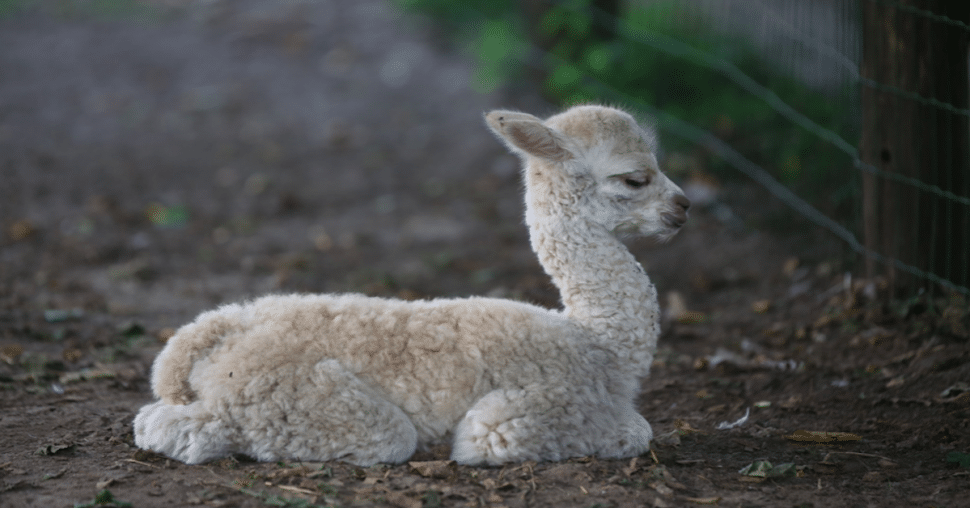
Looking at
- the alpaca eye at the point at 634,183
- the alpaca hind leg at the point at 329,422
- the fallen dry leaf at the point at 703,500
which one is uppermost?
the alpaca eye at the point at 634,183

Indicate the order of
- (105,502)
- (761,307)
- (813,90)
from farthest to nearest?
(813,90), (761,307), (105,502)

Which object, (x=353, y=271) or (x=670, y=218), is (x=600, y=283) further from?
(x=353, y=271)

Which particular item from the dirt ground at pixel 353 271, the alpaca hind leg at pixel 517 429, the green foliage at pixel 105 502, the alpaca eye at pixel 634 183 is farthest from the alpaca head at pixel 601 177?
the green foliage at pixel 105 502

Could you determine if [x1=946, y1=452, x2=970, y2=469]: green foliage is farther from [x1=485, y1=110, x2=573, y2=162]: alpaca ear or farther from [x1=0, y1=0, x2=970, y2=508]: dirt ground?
[x1=485, y1=110, x2=573, y2=162]: alpaca ear

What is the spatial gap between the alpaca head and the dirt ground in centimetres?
110

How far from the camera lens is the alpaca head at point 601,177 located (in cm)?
446

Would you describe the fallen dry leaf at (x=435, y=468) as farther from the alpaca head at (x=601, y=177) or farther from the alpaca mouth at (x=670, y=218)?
the alpaca mouth at (x=670, y=218)

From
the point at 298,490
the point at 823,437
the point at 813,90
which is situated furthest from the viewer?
the point at 813,90

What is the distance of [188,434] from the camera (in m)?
4.05

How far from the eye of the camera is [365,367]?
410cm

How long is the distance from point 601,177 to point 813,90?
4.30 m

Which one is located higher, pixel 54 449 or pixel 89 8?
pixel 89 8

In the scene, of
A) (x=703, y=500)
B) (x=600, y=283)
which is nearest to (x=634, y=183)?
(x=600, y=283)

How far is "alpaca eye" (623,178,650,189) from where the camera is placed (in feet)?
14.8
